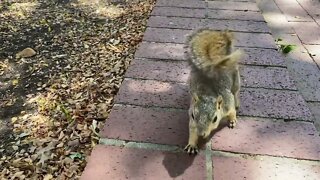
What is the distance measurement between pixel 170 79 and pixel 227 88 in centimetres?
55

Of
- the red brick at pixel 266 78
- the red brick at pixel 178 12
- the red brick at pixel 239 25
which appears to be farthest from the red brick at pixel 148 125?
the red brick at pixel 178 12

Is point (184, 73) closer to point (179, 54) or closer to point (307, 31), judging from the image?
point (179, 54)

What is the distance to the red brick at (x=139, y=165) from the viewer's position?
186 cm

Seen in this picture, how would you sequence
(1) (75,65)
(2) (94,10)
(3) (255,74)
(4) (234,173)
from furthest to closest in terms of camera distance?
(2) (94,10), (1) (75,65), (3) (255,74), (4) (234,173)

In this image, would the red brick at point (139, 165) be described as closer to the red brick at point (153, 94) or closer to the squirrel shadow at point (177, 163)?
the squirrel shadow at point (177, 163)

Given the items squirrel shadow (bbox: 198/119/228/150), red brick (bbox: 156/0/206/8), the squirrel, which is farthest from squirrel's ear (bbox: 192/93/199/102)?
red brick (bbox: 156/0/206/8)

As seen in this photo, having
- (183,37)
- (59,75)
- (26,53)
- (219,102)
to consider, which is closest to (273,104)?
(219,102)

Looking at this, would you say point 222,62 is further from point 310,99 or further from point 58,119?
point 58,119

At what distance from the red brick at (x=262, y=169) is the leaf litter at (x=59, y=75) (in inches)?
29.1

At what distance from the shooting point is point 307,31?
3523 mm

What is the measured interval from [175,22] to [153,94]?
4.17ft

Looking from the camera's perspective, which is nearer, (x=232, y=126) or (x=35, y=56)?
(x=232, y=126)

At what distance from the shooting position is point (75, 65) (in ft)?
10.3

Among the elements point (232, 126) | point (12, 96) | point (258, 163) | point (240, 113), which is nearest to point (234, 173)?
point (258, 163)
